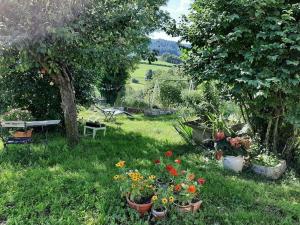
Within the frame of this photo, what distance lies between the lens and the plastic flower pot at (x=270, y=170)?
606cm

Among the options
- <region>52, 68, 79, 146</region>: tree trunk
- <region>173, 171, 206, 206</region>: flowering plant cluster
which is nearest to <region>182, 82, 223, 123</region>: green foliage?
<region>52, 68, 79, 146</region>: tree trunk

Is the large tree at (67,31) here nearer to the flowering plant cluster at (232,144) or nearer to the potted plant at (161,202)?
the flowering plant cluster at (232,144)

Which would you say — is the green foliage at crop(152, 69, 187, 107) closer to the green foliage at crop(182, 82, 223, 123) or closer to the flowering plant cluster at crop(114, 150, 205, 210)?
the green foliage at crop(182, 82, 223, 123)

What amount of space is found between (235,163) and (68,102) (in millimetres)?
3790

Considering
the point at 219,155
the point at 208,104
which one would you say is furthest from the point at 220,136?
the point at 208,104

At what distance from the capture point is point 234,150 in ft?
21.4

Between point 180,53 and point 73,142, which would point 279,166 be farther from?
point 73,142

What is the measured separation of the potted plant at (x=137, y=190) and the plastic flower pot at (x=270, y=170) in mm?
2727

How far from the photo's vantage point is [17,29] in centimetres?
A: 543

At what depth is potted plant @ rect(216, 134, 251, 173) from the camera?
6.19 metres

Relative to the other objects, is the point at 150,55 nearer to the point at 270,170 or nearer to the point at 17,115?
the point at 270,170

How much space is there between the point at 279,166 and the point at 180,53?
350cm

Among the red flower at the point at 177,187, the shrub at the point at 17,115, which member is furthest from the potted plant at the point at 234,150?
the shrub at the point at 17,115

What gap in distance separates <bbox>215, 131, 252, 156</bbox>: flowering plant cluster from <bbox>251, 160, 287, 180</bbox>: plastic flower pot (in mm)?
411
